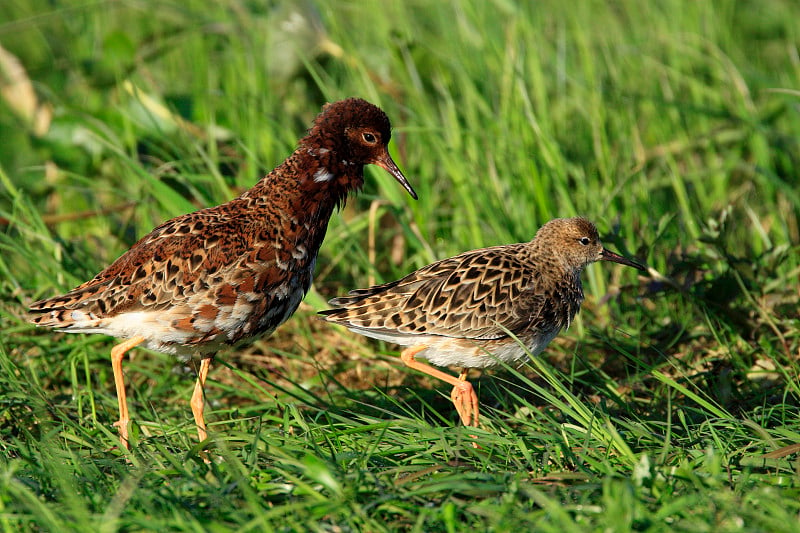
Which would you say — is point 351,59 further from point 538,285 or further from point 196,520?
point 196,520

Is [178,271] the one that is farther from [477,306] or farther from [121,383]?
[477,306]

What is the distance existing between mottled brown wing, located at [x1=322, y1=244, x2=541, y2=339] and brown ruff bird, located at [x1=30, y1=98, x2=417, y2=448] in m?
0.45

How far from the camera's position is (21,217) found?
25.1ft

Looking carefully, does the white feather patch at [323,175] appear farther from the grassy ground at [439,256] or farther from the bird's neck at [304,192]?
the grassy ground at [439,256]

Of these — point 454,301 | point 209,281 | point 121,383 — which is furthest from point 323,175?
point 121,383

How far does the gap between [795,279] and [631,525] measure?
392 cm

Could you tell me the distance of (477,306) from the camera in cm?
589

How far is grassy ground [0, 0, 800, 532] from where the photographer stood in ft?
13.6

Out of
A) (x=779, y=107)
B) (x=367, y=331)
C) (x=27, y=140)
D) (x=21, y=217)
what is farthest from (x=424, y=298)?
(x=27, y=140)

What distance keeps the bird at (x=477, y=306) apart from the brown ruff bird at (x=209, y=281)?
55 centimetres

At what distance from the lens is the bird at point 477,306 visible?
5824 mm

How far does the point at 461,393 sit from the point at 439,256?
1.93 m

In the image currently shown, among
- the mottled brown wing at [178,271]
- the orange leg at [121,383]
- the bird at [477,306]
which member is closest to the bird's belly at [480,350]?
the bird at [477,306]

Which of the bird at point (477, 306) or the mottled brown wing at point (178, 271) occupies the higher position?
the mottled brown wing at point (178, 271)
